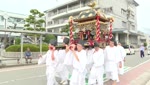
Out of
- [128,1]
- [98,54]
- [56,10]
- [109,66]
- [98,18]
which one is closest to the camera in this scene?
[98,54]

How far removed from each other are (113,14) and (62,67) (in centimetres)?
4784

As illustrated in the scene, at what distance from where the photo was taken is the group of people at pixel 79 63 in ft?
25.3

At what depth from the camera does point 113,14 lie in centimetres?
5597

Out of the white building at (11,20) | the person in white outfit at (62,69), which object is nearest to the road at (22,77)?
the person in white outfit at (62,69)

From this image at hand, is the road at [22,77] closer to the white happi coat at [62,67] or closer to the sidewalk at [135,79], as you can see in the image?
the white happi coat at [62,67]

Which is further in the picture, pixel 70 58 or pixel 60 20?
pixel 60 20

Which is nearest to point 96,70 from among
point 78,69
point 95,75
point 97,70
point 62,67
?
point 97,70

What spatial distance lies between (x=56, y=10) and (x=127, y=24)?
924 inches

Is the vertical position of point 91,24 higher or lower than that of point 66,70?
higher

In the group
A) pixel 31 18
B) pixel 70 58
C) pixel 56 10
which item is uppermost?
pixel 56 10

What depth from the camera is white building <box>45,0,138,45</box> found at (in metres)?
56.4

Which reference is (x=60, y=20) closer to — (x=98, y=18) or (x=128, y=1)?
(x=128, y=1)

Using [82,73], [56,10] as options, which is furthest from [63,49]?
[56,10]

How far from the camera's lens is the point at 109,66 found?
31.0 feet
